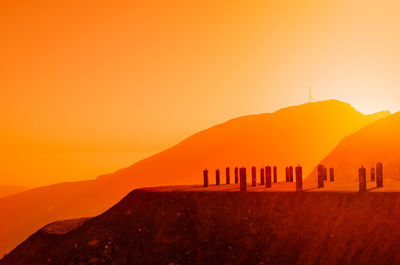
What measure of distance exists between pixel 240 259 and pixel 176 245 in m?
4.46

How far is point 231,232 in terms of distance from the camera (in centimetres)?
2583

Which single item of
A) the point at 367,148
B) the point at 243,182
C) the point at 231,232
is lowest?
the point at 231,232

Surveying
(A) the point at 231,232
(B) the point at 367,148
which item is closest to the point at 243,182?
(A) the point at 231,232

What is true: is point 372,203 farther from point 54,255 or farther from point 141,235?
point 54,255

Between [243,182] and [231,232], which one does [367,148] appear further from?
[231,232]

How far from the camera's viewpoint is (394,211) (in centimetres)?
2202

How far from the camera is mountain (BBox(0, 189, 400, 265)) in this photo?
22.0 meters

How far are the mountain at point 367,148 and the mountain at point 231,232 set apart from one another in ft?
141

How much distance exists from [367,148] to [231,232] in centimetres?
5811

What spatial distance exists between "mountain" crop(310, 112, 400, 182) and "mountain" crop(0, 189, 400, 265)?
42.8 meters

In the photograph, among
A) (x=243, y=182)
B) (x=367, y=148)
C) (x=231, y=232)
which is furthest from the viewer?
(x=367, y=148)

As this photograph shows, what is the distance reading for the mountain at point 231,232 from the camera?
2195cm

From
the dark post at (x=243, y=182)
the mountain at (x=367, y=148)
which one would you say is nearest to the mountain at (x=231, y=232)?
the dark post at (x=243, y=182)

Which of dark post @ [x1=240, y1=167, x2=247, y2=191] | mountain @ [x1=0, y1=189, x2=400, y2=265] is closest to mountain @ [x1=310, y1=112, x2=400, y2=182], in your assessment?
dark post @ [x1=240, y1=167, x2=247, y2=191]
